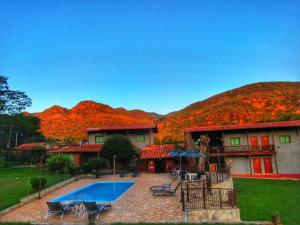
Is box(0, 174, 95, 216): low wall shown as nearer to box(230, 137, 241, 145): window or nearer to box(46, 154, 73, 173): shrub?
box(46, 154, 73, 173): shrub

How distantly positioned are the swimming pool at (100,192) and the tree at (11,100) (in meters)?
23.6

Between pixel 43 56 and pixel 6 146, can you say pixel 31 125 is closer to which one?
pixel 6 146

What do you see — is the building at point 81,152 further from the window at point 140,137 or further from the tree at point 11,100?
the tree at point 11,100

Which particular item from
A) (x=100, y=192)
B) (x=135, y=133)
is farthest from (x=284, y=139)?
(x=100, y=192)

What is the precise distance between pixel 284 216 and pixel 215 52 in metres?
25.1

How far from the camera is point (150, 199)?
14.6m

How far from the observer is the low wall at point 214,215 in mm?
10203

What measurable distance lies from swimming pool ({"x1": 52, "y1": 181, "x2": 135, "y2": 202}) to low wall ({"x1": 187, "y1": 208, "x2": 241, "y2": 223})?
6816mm

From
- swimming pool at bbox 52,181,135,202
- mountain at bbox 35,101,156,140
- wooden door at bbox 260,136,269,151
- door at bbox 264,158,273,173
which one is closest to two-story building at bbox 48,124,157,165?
swimming pool at bbox 52,181,135,202

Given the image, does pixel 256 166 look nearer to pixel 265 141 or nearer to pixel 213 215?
pixel 265 141

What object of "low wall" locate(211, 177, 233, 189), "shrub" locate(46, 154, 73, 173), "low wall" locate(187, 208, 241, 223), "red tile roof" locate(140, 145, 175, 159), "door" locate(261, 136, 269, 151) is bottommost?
"low wall" locate(187, 208, 241, 223)

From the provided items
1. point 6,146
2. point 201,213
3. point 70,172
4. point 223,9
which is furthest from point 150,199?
point 6,146

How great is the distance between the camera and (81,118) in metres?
86.4

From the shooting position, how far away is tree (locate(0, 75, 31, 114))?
35.7 metres
